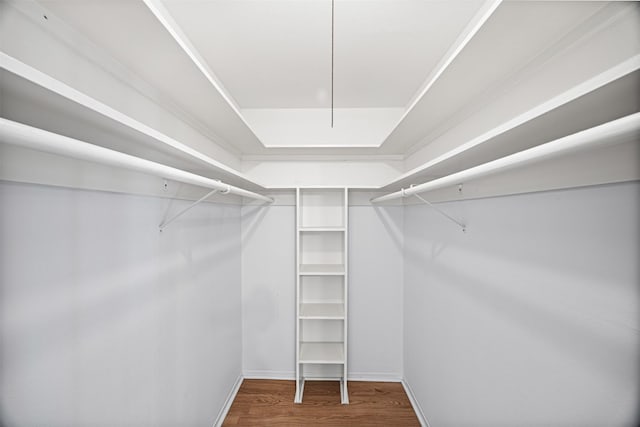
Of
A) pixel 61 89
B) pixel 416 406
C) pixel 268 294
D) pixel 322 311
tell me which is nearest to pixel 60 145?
pixel 61 89

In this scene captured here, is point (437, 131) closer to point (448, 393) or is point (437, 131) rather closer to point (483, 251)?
point (483, 251)

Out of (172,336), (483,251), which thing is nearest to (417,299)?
(483,251)

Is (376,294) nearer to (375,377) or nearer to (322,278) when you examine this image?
(322,278)

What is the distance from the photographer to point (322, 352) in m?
2.40

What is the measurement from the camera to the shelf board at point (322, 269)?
2264 millimetres

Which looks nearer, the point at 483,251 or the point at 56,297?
the point at 56,297

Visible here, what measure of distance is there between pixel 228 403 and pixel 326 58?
2.63m

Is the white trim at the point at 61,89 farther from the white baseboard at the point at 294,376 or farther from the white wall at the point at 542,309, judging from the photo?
the white baseboard at the point at 294,376

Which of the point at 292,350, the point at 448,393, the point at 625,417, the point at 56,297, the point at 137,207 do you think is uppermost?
the point at 137,207

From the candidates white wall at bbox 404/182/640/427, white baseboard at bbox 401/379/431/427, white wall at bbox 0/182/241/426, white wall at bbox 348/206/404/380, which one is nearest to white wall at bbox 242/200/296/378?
white wall at bbox 348/206/404/380

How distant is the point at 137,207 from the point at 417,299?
6.42 ft

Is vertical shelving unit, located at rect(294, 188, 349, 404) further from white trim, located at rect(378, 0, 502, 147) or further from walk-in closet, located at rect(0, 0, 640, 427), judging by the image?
white trim, located at rect(378, 0, 502, 147)

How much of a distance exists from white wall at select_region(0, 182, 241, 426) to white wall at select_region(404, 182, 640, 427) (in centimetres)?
145

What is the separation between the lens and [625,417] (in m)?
0.67
